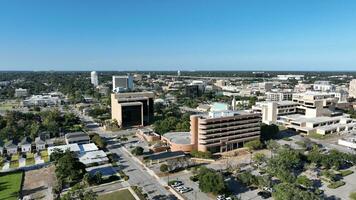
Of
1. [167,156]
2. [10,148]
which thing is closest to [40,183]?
[10,148]

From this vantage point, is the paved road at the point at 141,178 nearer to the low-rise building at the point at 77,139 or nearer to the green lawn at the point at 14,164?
the low-rise building at the point at 77,139

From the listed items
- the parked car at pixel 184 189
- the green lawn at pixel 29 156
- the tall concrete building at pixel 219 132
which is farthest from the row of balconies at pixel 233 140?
the green lawn at pixel 29 156

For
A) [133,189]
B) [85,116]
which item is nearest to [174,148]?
[133,189]

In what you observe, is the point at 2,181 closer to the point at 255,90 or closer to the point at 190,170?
the point at 190,170

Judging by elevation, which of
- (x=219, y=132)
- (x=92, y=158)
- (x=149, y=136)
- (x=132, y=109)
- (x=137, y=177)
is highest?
(x=132, y=109)

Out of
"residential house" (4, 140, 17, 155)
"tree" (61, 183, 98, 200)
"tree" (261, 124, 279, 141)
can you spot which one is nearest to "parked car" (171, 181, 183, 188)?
"tree" (61, 183, 98, 200)

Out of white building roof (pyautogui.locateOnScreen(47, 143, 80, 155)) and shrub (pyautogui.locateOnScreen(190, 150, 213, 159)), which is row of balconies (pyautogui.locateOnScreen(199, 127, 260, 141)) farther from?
white building roof (pyautogui.locateOnScreen(47, 143, 80, 155))

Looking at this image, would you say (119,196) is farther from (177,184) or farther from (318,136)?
(318,136)
